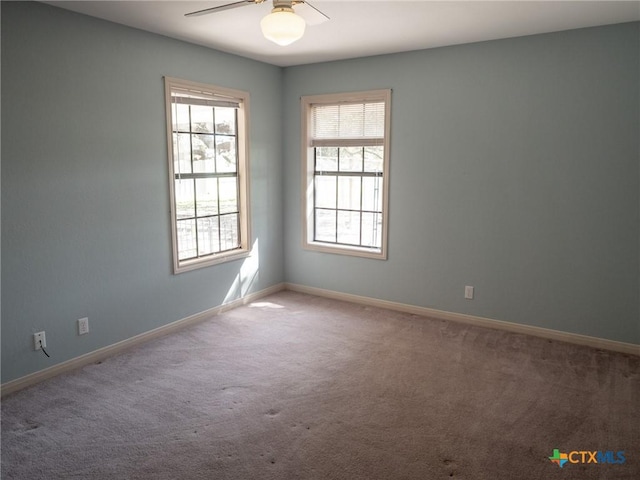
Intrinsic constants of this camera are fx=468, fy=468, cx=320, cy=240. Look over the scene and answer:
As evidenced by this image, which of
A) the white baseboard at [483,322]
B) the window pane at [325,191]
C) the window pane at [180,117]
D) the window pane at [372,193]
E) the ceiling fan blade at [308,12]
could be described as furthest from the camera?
the window pane at [325,191]

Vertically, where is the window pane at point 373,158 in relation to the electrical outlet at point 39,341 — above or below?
above

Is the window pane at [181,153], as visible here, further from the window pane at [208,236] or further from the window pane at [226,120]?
the window pane at [208,236]

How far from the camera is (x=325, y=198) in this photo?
5086 mm

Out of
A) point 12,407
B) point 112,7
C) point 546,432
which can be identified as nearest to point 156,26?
point 112,7

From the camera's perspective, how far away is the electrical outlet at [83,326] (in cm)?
338

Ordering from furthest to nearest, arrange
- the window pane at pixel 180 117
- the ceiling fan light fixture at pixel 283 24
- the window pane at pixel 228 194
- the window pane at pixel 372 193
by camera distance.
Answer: the window pane at pixel 372 193 → the window pane at pixel 228 194 → the window pane at pixel 180 117 → the ceiling fan light fixture at pixel 283 24

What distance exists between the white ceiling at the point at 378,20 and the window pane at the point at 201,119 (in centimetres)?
55

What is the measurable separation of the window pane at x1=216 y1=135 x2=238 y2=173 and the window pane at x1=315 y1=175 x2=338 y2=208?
0.94 metres

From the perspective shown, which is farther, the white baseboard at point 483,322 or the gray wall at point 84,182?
the white baseboard at point 483,322

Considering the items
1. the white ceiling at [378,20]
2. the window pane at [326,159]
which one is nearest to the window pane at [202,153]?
the white ceiling at [378,20]

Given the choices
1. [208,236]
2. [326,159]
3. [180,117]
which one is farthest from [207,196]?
[326,159]

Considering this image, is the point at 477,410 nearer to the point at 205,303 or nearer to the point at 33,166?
the point at 205,303

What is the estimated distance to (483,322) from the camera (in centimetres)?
422

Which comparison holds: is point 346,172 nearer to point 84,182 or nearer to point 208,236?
point 208,236
